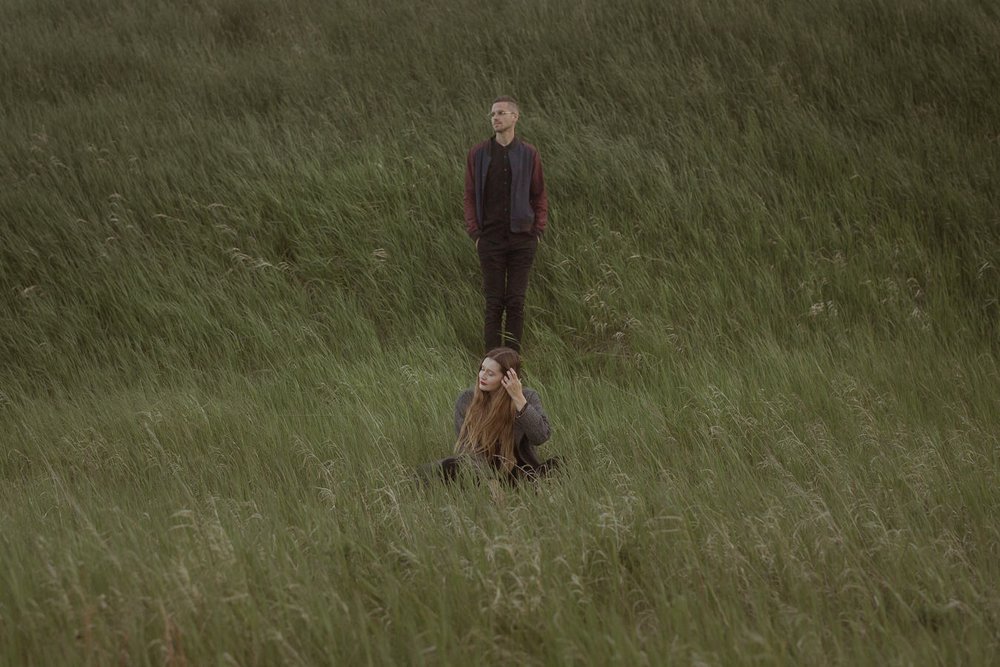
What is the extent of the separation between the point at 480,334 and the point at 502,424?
2.88 metres

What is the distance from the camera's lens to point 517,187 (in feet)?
23.8

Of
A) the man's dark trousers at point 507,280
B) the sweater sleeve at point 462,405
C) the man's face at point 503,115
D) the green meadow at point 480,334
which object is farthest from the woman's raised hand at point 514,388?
the man's face at point 503,115

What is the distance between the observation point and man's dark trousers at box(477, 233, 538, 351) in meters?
7.46

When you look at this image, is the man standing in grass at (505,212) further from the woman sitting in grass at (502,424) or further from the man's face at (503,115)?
the woman sitting in grass at (502,424)

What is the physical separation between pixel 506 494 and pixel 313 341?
3.84m

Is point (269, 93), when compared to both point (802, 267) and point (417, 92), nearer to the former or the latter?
point (417, 92)

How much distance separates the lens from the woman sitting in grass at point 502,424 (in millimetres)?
5398

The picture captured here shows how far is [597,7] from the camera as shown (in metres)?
12.4

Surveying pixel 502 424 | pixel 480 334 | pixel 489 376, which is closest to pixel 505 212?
pixel 480 334

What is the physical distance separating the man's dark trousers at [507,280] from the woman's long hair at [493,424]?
202cm

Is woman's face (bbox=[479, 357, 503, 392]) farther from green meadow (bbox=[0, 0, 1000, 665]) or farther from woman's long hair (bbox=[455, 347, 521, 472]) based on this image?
green meadow (bbox=[0, 0, 1000, 665])

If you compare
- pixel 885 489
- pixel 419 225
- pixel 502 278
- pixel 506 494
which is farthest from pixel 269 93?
pixel 885 489

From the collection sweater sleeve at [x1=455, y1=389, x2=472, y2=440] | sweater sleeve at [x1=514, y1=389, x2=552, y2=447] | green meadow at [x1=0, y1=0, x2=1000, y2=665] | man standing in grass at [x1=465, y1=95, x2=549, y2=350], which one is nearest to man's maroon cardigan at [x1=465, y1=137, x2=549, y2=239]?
man standing in grass at [x1=465, y1=95, x2=549, y2=350]

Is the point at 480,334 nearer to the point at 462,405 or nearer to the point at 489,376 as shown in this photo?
the point at 462,405
